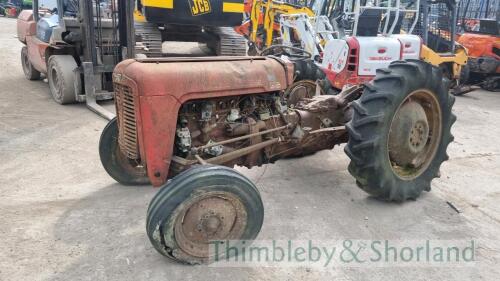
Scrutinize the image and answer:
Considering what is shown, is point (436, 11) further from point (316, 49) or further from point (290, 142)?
point (290, 142)

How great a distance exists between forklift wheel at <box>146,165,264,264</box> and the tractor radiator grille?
22.3 inches

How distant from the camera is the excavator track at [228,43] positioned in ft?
28.1

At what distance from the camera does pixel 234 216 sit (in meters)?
2.82

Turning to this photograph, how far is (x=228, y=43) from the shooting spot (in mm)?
8570

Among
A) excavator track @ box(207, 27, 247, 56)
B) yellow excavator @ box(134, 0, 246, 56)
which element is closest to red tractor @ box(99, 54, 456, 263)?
yellow excavator @ box(134, 0, 246, 56)

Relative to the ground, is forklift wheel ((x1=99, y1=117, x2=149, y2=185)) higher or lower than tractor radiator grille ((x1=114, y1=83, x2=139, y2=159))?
lower

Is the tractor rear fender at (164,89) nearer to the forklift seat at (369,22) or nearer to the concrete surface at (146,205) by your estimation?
the concrete surface at (146,205)

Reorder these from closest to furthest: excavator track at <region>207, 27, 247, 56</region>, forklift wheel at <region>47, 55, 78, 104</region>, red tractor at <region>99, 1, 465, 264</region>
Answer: red tractor at <region>99, 1, 465, 264</region> < forklift wheel at <region>47, 55, 78, 104</region> < excavator track at <region>207, 27, 247, 56</region>

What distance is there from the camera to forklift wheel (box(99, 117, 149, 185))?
3.73m

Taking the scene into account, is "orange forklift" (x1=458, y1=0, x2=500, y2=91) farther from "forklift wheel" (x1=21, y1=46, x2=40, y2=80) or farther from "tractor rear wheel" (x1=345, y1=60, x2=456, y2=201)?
"forklift wheel" (x1=21, y1=46, x2=40, y2=80)

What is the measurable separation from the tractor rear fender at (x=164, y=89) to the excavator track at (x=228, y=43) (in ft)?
18.0

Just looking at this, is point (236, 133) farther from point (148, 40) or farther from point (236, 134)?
point (148, 40)

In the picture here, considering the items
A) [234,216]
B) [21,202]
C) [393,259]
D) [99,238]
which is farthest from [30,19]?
[393,259]

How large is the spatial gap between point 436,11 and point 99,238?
9891 mm
